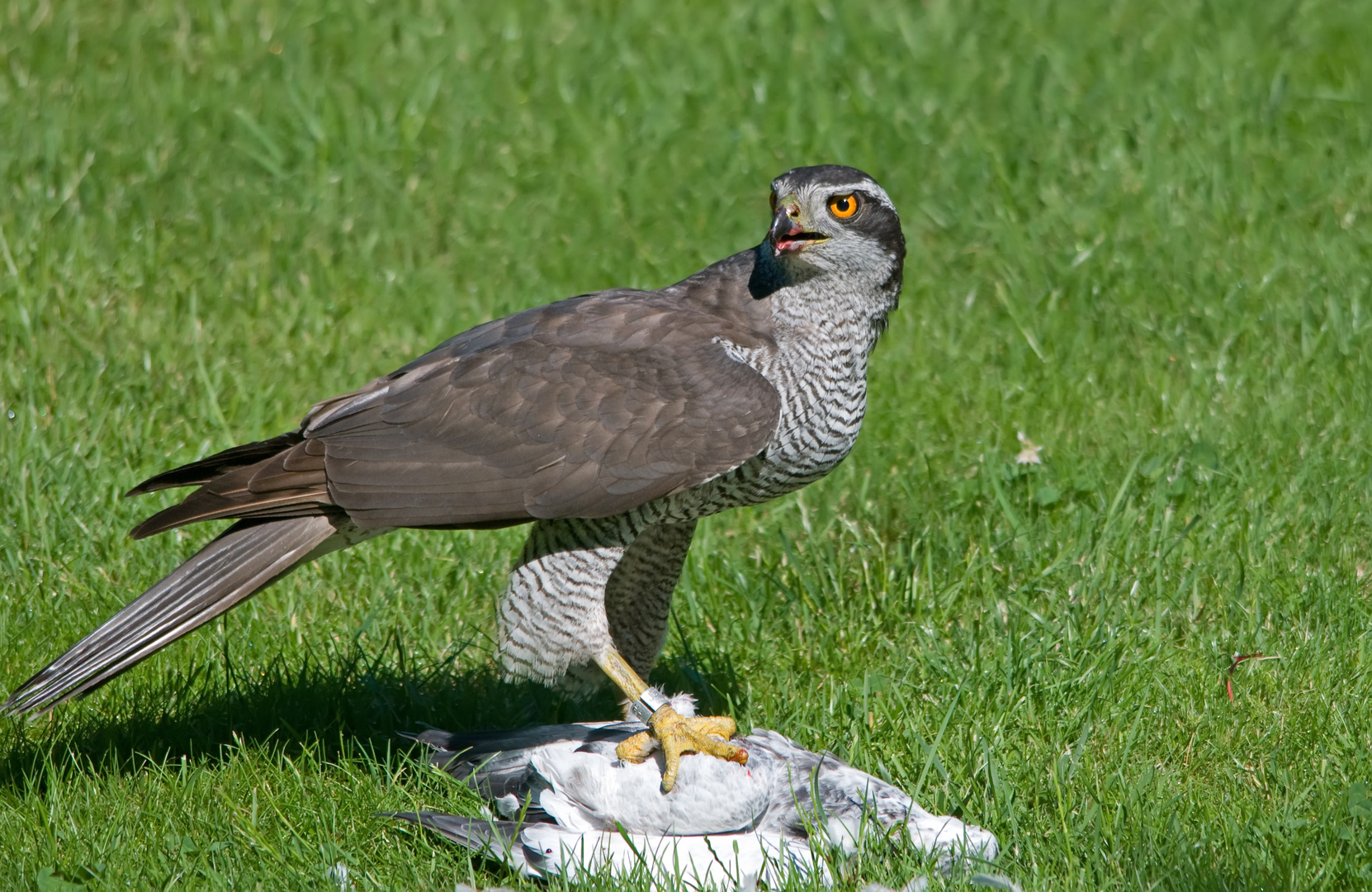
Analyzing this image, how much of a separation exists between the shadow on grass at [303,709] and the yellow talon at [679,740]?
1.95 feet

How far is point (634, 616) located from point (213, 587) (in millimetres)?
1283

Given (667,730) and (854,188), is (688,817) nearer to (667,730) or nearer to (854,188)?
(667,730)

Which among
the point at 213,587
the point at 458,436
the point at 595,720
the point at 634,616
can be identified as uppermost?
the point at 458,436

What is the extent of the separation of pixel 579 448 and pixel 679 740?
2.70 feet

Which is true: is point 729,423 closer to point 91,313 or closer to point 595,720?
point 595,720

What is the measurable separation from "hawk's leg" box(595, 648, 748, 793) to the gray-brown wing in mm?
495

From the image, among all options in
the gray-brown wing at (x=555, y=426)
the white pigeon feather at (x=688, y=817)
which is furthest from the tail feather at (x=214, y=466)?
the white pigeon feather at (x=688, y=817)

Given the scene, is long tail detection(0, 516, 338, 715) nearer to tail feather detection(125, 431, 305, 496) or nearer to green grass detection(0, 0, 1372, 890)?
tail feather detection(125, 431, 305, 496)

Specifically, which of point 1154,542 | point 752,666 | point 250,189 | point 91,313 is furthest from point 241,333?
point 1154,542

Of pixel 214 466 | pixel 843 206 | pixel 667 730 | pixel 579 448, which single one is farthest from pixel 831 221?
pixel 214 466

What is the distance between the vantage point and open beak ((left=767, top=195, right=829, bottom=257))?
4.14 m

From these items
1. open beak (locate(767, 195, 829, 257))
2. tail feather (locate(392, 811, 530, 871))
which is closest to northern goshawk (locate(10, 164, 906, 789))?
open beak (locate(767, 195, 829, 257))

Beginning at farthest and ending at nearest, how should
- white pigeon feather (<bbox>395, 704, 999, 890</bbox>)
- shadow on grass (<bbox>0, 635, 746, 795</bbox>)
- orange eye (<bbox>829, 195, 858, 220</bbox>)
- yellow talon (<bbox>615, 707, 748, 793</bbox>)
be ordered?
1. shadow on grass (<bbox>0, 635, 746, 795</bbox>)
2. orange eye (<bbox>829, 195, 858, 220</bbox>)
3. yellow talon (<bbox>615, 707, 748, 793</bbox>)
4. white pigeon feather (<bbox>395, 704, 999, 890</bbox>)

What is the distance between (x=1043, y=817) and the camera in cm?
398
